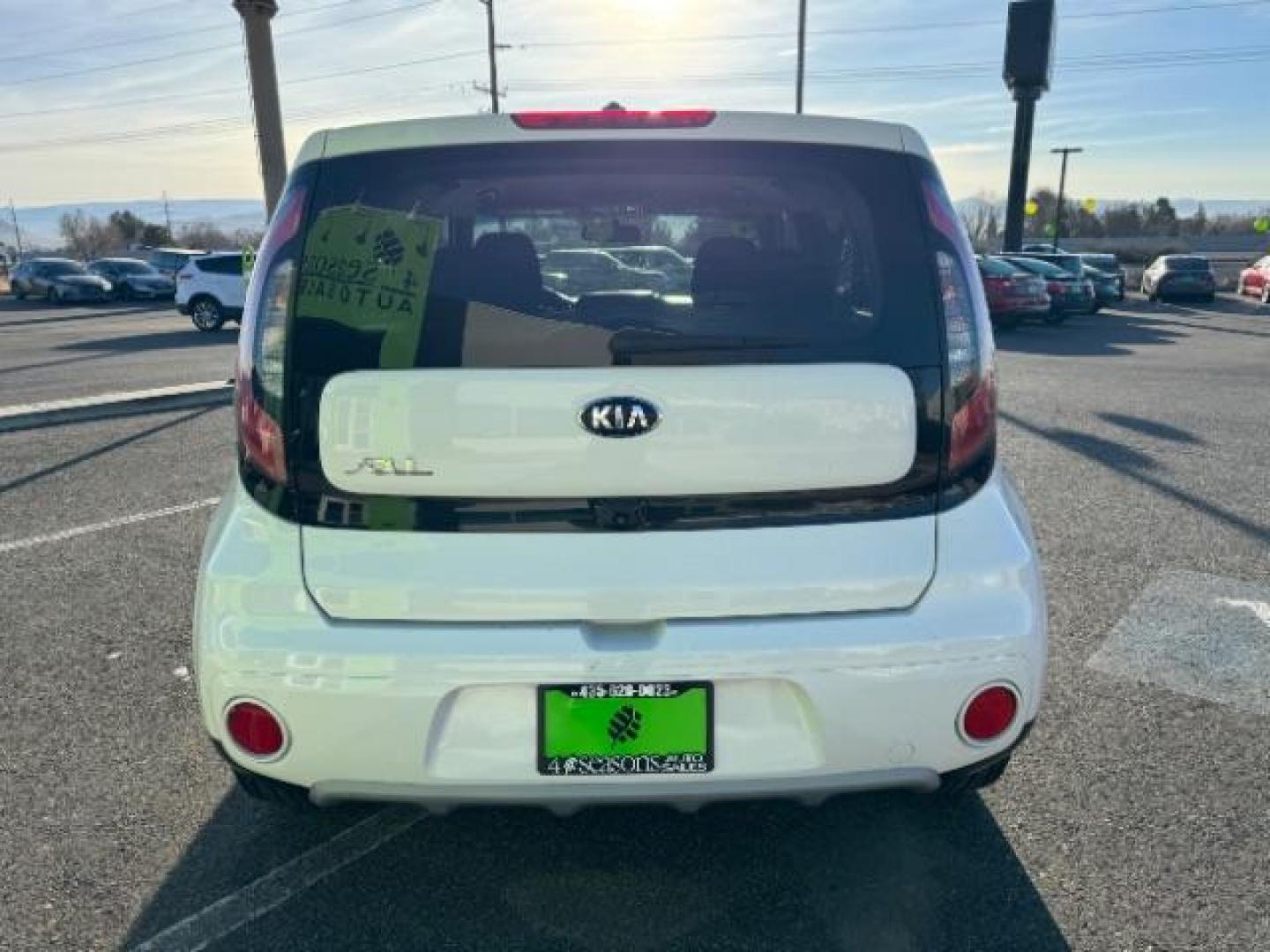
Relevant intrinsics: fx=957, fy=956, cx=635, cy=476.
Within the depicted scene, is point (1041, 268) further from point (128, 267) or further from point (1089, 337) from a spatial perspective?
point (128, 267)

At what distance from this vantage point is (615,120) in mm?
2078

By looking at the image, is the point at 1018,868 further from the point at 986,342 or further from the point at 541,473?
the point at 541,473

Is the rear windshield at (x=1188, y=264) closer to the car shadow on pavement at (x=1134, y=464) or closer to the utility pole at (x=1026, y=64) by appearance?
the utility pole at (x=1026, y=64)

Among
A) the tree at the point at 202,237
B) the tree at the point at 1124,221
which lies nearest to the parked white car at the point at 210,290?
the tree at the point at 202,237

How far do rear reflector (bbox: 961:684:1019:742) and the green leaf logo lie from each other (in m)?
0.68

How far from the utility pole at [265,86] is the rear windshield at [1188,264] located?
1055 inches

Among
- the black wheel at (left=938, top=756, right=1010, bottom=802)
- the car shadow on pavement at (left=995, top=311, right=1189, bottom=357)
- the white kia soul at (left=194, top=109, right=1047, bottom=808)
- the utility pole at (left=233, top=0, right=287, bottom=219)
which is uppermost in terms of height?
the utility pole at (left=233, top=0, right=287, bottom=219)

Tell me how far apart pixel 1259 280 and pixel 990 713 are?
31.9 metres

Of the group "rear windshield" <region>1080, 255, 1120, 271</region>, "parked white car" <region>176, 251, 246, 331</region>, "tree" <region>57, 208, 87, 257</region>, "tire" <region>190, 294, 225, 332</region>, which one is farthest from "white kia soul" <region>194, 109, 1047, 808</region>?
"tree" <region>57, 208, 87, 257</region>

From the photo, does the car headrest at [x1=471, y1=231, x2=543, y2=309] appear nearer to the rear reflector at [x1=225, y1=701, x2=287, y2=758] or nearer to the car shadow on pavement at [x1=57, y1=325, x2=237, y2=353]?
the rear reflector at [x1=225, y1=701, x2=287, y2=758]

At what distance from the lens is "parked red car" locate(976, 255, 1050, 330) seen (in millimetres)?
17984

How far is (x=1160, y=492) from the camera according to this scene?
5820 mm

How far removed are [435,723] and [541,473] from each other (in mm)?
540

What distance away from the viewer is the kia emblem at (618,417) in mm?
1914
